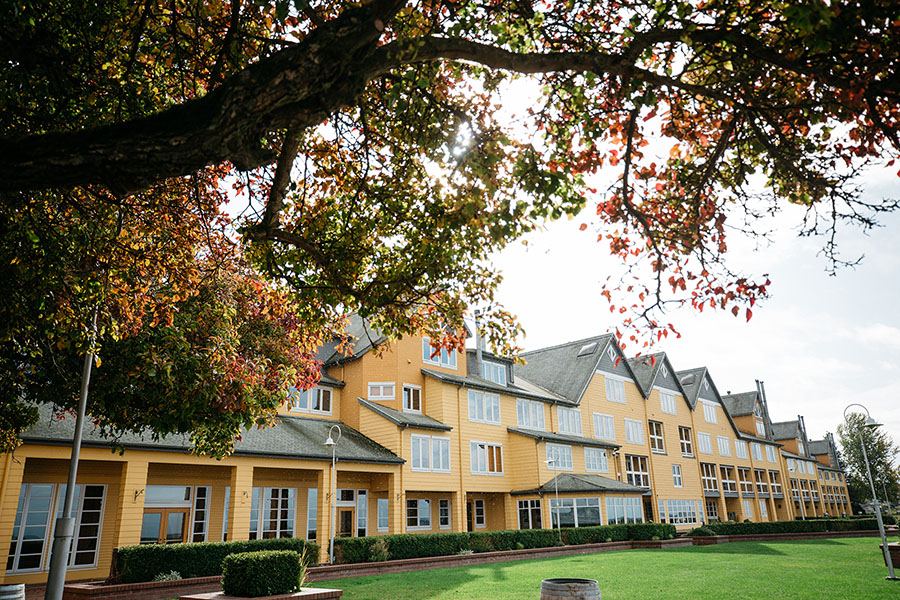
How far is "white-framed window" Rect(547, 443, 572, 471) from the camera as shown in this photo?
32.8 m

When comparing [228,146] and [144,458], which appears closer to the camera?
[228,146]

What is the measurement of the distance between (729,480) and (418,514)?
35.4m

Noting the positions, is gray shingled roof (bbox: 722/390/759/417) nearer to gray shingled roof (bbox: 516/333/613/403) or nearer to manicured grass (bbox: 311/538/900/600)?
gray shingled roof (bbox: 516/333/613/403)

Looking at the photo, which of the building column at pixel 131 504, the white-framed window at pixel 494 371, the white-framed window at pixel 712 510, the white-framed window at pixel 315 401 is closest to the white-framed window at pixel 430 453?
the white-framed window at pixel 315 401

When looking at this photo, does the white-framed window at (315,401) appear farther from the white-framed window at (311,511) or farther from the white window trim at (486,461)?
the white window trim at (486,461)

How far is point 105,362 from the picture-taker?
1097 cm

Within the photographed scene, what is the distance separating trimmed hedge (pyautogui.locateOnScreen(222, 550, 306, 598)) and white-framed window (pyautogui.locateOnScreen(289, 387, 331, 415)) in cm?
1511

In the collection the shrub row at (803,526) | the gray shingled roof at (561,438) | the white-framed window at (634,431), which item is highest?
the white-framed window at (634,431)

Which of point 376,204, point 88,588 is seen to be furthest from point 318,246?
point 88,588

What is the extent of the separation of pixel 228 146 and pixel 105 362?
8297 millimetres

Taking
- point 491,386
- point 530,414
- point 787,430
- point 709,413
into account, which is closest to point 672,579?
point 491,386

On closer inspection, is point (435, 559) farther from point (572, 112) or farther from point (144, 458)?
point (572, 112)

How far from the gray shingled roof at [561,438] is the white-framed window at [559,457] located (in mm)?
454

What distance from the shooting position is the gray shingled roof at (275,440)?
17.1 metres
